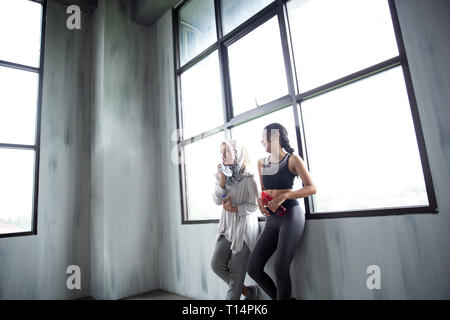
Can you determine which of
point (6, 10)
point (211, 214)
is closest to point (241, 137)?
point (211, 214)

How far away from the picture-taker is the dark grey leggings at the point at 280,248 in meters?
1.72

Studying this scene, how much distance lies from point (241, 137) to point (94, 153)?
1.78 meters

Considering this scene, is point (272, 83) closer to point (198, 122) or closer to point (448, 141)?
point (198, 122)

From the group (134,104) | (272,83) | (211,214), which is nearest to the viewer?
(272,83)

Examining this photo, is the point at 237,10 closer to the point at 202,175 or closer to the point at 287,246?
the point at 202,175

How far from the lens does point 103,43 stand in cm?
329

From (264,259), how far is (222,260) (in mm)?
384

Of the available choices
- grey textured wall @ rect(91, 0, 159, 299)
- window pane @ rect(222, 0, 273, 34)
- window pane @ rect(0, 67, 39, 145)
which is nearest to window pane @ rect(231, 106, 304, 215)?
window pane @ rect(222, 0, 273, 34)

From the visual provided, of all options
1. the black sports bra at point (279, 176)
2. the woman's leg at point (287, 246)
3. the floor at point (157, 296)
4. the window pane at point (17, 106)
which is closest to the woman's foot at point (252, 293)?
the woman's leg at point (287, 246)

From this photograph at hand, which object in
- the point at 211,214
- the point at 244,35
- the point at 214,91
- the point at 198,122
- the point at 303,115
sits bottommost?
the point at 211,214

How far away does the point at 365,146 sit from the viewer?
70.2 inches

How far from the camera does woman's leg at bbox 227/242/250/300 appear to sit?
1966 millimetres

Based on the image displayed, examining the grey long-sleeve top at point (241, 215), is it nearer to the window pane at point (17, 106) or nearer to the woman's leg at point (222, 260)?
the woman's leg at point (222, 260)

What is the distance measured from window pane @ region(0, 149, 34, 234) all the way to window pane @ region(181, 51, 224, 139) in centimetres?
166
